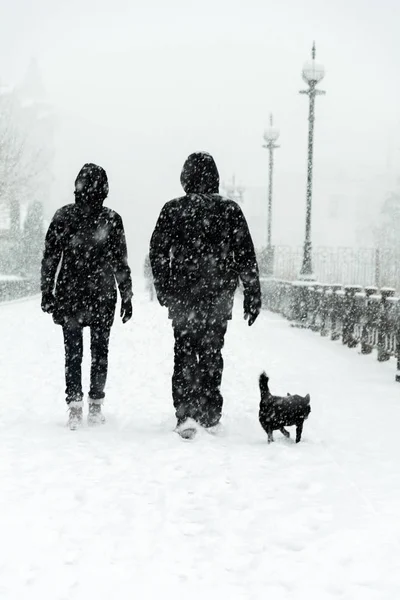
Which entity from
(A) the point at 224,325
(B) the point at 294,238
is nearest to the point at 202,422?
(A) the point at 224,325

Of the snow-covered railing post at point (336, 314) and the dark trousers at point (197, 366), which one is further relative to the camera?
the snow-covered railing post at point (336, 314)

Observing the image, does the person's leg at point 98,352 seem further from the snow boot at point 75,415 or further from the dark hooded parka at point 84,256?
the snow boot at point 75,415

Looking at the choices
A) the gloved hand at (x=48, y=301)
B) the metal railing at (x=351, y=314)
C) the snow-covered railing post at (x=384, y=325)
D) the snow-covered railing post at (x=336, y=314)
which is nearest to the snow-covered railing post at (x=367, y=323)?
the metal railing at (x=351, y=314)

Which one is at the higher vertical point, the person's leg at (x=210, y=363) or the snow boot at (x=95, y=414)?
the person's leg at (x=210, y=363)

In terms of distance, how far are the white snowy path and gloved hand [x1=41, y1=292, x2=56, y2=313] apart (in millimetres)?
940

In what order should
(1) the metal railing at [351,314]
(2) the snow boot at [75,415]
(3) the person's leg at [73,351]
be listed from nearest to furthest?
(3) the person's leg at [73,351]
(2) the snow boot at [75,415]
(1) the metal railing at [351,314]

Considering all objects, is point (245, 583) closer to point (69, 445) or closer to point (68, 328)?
point (69, 445)

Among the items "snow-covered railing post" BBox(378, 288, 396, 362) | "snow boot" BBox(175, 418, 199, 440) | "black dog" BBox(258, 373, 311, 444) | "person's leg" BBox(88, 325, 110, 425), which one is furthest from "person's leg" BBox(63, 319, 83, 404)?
"snow-covered railing post" BBox(378, 288, 396, 362)

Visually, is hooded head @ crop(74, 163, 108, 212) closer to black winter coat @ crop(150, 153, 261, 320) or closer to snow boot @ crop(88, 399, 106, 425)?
black winter coat @ crop(150, 153, 261, 320)

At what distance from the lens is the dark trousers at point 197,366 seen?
5.55 m

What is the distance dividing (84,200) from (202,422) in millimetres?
1865

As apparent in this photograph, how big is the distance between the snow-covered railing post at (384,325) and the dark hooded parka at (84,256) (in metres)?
6.56

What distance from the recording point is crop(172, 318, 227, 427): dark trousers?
555 cm

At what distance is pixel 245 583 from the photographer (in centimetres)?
289
